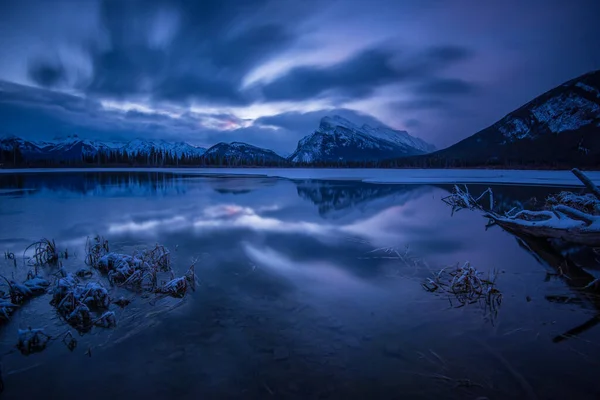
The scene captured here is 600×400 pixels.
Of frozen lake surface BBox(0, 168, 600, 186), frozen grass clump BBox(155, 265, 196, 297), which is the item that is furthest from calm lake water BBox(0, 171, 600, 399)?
frozen lake surface BBox(0, 168, 600, 186)

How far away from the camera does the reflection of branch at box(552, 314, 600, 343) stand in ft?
16.8

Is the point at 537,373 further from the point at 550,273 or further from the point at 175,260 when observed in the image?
the point at 175,260

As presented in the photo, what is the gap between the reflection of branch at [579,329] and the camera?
513cm

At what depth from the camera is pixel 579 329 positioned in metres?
5.37

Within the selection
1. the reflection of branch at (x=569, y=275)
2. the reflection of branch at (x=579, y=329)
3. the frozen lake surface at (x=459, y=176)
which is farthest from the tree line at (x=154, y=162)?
the reflection of branch at (x=579, y=329)

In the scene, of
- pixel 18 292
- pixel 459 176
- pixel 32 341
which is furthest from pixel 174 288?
pixel 459 176

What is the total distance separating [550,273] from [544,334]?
4.11 metres

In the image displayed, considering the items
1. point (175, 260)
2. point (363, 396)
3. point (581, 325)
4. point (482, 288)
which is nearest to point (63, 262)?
point (175, 260)

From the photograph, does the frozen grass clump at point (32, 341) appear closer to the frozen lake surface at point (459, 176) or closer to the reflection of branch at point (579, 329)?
the reflection of branch at point (579, 329)

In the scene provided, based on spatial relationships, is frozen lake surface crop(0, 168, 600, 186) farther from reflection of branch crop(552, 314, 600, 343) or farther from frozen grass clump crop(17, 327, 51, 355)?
frozen grass clump crop(17, 327, 51, 355)

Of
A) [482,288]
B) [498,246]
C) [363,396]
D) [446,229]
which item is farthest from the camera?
[446,229]

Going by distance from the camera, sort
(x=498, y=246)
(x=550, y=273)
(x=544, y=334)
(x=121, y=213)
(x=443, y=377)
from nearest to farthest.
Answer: (x=443, y=377)
(x=544, y=334)
(x=550, y=273)
(x=498, y=246)
(x=121, y=213)

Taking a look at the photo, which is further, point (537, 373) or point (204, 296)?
point (204, 296)

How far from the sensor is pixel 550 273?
8391 millimetres
